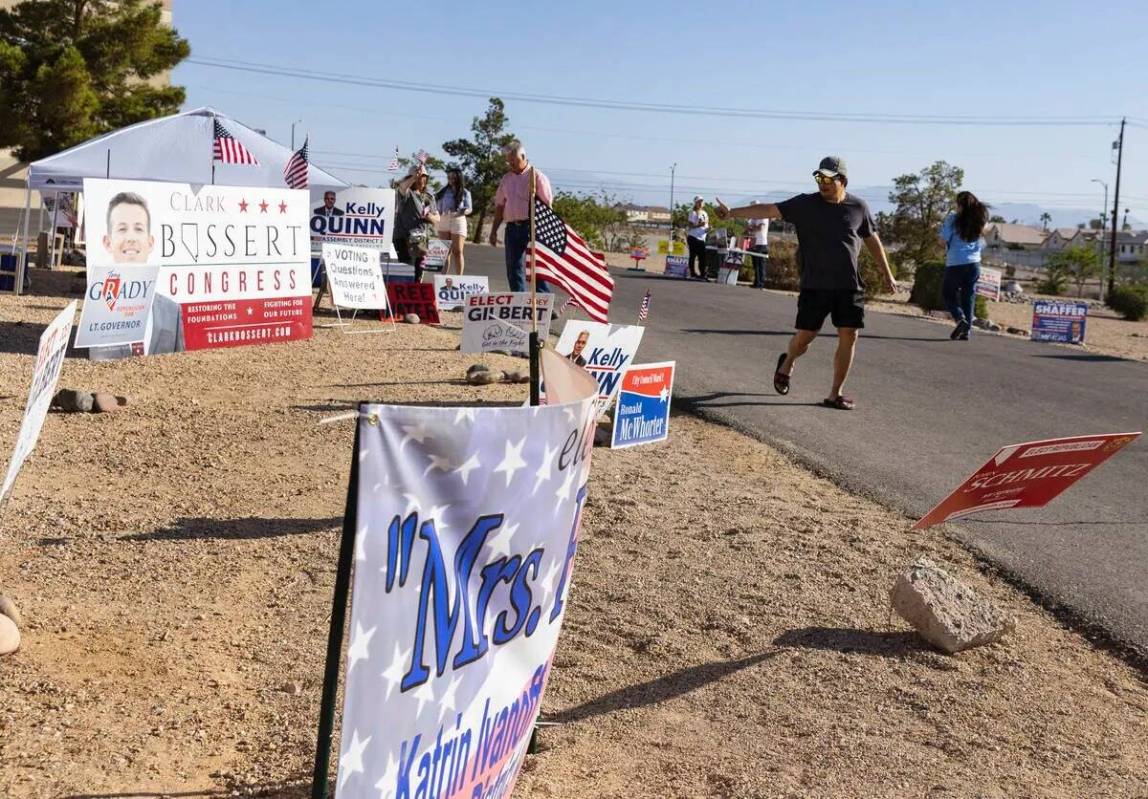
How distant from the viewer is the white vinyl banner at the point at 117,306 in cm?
1105

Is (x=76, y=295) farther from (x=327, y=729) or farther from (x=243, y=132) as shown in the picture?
(x=327, y=729)

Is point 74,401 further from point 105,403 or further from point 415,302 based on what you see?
point 415,302

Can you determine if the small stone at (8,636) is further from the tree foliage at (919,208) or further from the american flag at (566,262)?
the tree foliage at (919,208)

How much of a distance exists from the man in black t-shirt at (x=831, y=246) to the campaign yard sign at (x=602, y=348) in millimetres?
1433

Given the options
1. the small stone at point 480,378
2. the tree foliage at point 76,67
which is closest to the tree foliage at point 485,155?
the tree foliage at point 76,67

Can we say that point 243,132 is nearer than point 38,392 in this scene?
No

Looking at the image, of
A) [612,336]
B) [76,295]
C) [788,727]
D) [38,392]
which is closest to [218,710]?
[38,392]

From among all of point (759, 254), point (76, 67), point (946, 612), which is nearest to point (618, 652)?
point (946, 612)

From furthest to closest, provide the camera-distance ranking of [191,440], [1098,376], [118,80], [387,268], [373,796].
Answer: [118,80] → [387,268] → [1098,376] → [191,440] → [373,796]

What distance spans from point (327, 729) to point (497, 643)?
421mm

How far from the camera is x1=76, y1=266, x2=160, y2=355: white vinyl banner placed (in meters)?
11.0

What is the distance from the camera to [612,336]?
870cm

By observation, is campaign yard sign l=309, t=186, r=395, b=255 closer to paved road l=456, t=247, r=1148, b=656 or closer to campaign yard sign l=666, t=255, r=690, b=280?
paved road l=456, t=247, r=1148, b=656

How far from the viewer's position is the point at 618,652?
485cm
